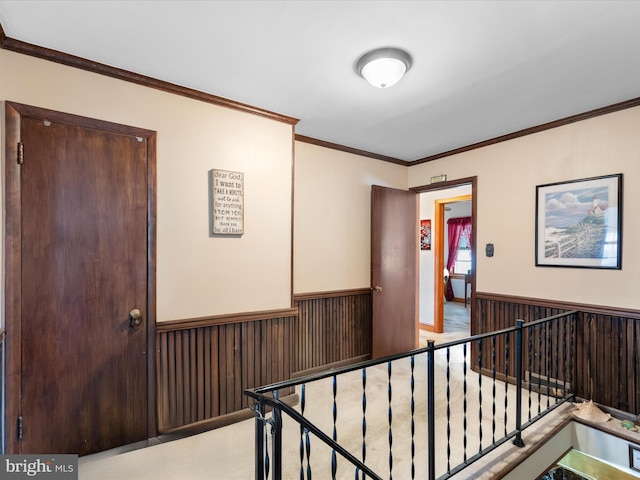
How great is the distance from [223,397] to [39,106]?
7.43 feet

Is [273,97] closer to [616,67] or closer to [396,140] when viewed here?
[396,140]

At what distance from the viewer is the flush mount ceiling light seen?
1892mm

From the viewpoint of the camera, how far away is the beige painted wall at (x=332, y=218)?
340cm

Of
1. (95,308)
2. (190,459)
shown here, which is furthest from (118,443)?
(95,308)

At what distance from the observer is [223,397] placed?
2.49 metres

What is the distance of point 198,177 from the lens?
95.6 inches

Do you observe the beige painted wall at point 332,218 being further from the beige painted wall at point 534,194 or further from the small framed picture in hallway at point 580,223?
the small framed picture in hallway at point 580,223

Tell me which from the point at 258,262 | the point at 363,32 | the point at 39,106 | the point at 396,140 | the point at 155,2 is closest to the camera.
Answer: the point at 155,2

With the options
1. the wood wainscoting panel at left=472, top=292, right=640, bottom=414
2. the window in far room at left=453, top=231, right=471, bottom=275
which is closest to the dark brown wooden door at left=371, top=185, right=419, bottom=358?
the wood wainscoting panel at left=472, top=292, right=640, bottom=414

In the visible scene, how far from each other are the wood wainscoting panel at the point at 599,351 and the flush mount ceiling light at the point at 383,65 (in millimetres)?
2125

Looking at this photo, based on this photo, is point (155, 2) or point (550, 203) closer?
point (155, 2)

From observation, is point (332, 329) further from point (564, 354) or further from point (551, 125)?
point (551, 125)

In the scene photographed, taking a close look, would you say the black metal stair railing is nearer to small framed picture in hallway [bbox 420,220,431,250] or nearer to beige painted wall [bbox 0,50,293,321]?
beige painted wall [bbox 0,50,293,321]

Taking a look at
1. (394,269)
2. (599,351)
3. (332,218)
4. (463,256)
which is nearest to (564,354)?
(599,351)
